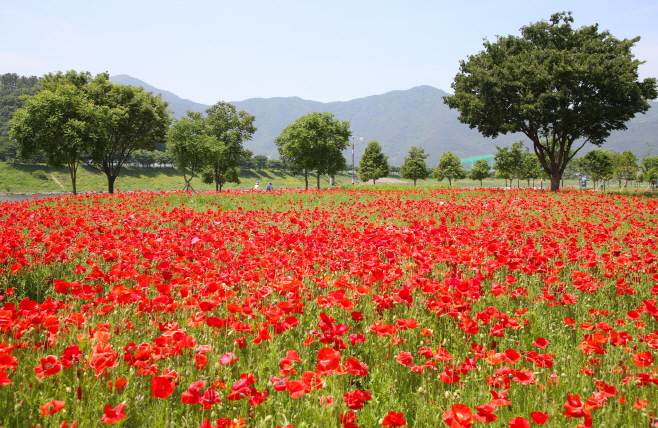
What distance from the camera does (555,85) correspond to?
22.2m

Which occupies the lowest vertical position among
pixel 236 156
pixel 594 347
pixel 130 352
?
pixel 130 352

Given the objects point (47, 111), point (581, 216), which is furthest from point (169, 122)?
point (581, 216)

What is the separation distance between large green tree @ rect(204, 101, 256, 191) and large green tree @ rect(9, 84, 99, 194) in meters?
16.3

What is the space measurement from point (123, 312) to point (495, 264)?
392cm

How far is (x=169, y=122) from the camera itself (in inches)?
1551

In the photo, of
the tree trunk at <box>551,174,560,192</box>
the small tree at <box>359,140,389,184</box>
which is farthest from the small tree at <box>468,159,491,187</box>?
the tree trunk at <box>551,174,560,192</box>

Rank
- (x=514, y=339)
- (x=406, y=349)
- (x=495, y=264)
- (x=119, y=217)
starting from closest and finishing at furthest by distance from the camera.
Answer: (x=406, y=349) → (x=514, y=339) → (x=495, y=264) → (x=119, y=217)

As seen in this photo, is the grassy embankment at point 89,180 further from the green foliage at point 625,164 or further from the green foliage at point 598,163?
the green foliage at point 625,164

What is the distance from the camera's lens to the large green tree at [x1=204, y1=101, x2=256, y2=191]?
44250 mm

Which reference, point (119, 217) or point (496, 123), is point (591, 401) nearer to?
point (119, 217)

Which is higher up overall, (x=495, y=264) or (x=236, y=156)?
(x=236, y=156)

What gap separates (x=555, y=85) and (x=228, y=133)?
3534 cm

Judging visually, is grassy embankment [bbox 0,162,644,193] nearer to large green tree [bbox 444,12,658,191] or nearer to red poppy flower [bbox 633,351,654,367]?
large green tree [bbox 444,12,658,191]

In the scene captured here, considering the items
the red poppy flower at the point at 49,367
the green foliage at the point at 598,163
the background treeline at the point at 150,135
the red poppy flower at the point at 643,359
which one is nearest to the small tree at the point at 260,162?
the background treeline at the point at 150,135
